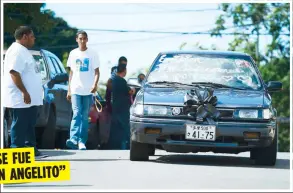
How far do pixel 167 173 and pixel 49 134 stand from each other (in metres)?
5.87

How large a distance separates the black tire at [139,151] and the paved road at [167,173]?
136 millimetres

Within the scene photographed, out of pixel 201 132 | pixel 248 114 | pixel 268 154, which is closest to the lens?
pixel 201 132

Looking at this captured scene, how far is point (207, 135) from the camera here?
12844 mm

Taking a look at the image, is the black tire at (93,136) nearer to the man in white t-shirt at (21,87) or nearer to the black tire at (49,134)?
the black tire at (49,134)

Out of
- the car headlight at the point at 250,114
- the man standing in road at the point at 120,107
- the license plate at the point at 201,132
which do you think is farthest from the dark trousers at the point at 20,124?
the man standing in road at the point at 120,107

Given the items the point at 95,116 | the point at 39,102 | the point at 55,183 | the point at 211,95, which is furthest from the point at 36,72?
the point at 95,116

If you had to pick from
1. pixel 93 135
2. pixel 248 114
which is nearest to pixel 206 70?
pixel 248 114

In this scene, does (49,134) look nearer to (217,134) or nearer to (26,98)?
(26,98)

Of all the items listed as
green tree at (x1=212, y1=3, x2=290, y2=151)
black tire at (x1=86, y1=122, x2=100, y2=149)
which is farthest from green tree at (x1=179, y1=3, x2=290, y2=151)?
black tire at (x1=86, y1=122, x2=100, y2=149)

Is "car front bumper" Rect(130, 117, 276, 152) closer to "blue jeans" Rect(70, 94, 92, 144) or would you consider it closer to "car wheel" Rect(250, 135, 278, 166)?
"car wheel" Rect(250, 135, 278, 166)

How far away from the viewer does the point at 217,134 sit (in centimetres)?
1285

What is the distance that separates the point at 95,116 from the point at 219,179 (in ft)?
27.3

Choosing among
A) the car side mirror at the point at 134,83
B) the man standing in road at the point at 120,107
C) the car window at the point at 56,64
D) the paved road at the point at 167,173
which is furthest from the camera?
the man standing in road at the point at 120,107

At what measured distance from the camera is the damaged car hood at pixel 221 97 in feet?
42.8
